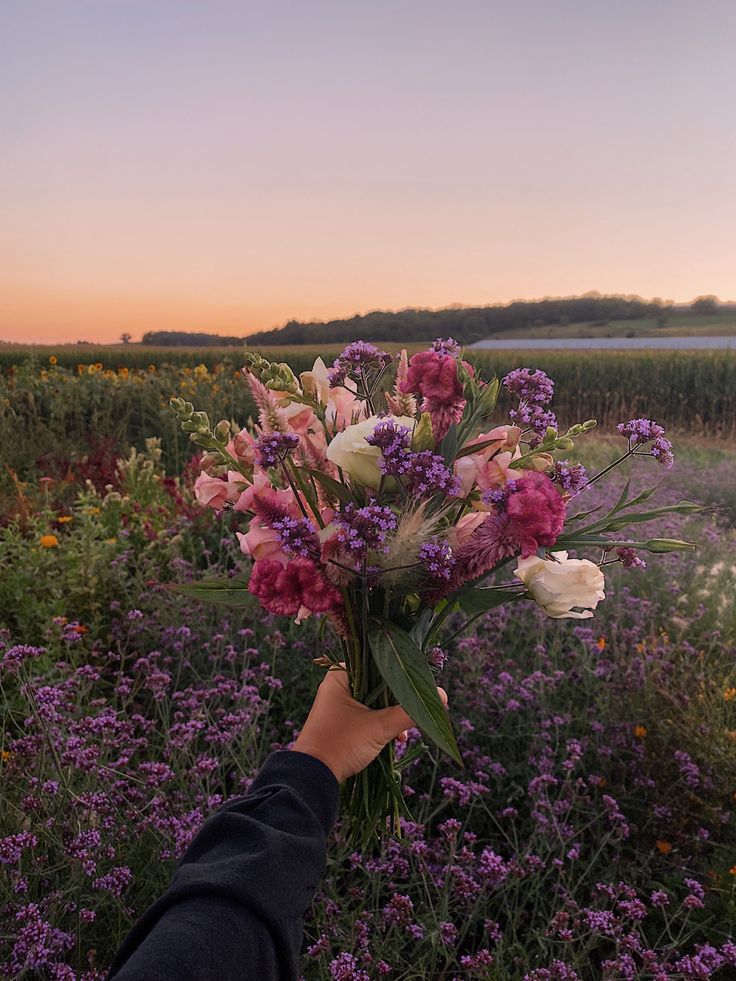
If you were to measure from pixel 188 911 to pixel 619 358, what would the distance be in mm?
22356

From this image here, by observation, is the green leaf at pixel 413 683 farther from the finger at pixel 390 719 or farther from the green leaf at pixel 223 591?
the green leaf at pixel 223 591

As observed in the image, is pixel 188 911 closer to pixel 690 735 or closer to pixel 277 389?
pixel 277 389

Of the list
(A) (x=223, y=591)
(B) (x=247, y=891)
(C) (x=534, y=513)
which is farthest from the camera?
(A) (x=223, y=591)

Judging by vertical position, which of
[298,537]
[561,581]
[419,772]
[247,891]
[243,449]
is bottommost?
[419,772]

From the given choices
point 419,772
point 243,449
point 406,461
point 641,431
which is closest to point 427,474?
point 406,461

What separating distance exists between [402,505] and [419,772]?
190cm

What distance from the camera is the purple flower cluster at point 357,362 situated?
145 cm

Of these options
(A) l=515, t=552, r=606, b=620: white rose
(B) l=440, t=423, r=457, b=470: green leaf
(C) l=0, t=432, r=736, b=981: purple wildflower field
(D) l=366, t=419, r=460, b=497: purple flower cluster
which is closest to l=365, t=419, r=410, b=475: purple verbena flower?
(D) l=366, t=419, r=460, b=497: purple flower cluster

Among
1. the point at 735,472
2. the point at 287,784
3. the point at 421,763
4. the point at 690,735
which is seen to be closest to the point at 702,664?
the point at 690,735

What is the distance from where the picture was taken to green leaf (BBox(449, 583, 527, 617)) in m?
1.27

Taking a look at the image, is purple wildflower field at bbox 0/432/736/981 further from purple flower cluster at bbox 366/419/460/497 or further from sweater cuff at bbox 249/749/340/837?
purple flower cluster at bbox 366/419/460/497

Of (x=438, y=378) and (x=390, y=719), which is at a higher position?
(x=438, y=378)

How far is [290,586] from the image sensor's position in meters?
1.23

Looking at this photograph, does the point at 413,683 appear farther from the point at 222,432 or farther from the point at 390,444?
the point at 222,432
